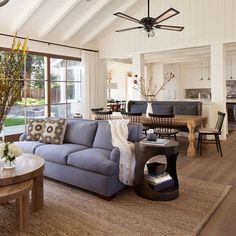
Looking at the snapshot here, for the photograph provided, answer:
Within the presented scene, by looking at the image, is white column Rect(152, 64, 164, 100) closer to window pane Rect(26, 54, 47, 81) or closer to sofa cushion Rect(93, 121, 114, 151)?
window pane Rect(26, 54, 47, 81)

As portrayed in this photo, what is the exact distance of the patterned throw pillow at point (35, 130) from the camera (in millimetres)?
4035

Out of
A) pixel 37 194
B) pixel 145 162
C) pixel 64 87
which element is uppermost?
pixel 64 87

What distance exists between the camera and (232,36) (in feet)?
19.5

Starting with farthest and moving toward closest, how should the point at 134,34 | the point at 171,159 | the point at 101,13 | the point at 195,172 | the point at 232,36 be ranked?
the point at 134,34
the point at 101,13
the point at 232,36
the point at 195,172
the point at 171,159

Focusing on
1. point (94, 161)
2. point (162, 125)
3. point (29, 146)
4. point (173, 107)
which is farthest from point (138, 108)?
point (94, 161)

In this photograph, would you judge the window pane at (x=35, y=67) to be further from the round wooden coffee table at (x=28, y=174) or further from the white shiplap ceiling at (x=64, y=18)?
the round wooden coffee table at (x=28, y=174)

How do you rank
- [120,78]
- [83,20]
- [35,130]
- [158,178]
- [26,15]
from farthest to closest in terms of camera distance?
1. [120,78]
2. [83,20]
3. [26,15]
4. [35,130]
5. [158,178]

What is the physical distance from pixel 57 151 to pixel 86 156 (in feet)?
1.71

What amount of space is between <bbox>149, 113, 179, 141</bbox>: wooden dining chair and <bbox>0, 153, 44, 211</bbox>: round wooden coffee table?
2704 mm

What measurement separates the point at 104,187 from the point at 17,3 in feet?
15.3

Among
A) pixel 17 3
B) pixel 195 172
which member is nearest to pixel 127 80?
pixel 17 3

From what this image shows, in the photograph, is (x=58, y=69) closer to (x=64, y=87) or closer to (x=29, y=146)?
(x=64, y=87)

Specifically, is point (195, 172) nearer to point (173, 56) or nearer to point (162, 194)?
point (162, 194)

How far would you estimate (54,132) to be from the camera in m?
3.85
